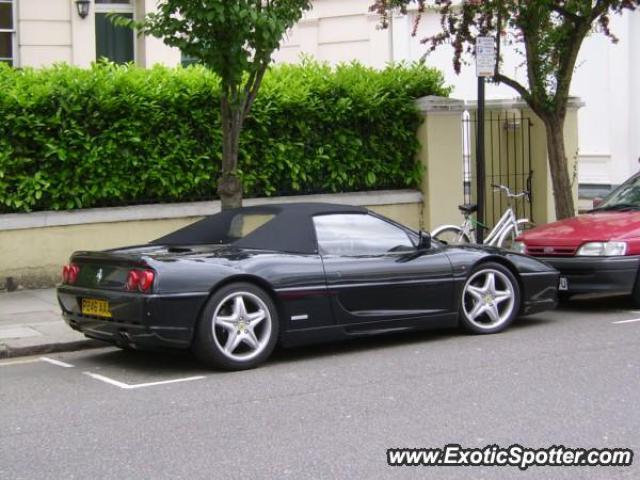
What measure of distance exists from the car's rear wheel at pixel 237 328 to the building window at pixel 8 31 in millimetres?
10733

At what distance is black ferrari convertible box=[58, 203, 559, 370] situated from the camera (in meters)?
7.77

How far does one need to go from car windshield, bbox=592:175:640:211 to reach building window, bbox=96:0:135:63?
381 inches

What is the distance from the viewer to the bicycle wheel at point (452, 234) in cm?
1362

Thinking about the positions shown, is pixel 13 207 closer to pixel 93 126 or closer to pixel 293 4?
pixel 93 126

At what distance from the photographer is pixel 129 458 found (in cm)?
570

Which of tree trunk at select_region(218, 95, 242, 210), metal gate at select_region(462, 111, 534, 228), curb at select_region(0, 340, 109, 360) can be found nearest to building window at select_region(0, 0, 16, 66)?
tree trunk at select_region(218, 95, 242, 210)

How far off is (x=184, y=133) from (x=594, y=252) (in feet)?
18.4

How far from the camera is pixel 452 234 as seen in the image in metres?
14.1

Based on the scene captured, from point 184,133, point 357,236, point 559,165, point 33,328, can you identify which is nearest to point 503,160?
point 559,165

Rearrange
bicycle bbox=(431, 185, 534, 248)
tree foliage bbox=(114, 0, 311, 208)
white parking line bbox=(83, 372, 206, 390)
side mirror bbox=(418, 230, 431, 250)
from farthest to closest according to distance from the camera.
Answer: bicycle bbox=(431, 185, 534, 248), tree foliage bbox=(114, 0, 311, 208), side mirror bbox=(418, 230, 431, 250), white parking line bbox=(83, 372, 206, 390)

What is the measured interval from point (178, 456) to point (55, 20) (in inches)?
516

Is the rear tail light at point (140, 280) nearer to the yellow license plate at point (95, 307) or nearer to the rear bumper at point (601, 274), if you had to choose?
the yellow license plate at point (95, 307)

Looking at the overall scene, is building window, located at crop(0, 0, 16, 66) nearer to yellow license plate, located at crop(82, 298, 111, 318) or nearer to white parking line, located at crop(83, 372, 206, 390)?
yellow license plate, located at crop(82, 298, 111, 318)
